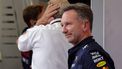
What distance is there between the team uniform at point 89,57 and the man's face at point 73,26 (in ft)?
0.14

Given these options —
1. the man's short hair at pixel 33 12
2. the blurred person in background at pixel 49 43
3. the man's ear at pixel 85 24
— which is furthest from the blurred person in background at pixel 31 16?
the man's ear at pixel 85 24

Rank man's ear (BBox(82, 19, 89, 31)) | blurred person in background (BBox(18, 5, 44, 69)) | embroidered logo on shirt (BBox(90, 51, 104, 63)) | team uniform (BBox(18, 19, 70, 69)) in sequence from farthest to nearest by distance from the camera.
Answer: blurred person in background (BBox(18, 5, 44, 69)), team uniform (BBox(18, 19, 70, 69)), man's ear (BBox(82, 19, 89, 31)), embroidered logo on shirt (BBox(90, 51, 104, 63))

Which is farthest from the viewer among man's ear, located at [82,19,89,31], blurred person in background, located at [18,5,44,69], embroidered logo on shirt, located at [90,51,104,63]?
blurred person in background, located at [18,5,44,69]

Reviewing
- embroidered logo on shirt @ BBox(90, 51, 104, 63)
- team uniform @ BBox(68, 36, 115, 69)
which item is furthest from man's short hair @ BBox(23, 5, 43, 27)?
embroidered logo on shirt @ BBox(90, 51, 104, 63)

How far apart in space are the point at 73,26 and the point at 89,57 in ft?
0.79

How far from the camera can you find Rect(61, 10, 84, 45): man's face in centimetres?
223

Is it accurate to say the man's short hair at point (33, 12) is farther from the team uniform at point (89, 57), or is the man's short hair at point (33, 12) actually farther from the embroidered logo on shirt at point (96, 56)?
the embroidered logo on shirt at point (96, 56)

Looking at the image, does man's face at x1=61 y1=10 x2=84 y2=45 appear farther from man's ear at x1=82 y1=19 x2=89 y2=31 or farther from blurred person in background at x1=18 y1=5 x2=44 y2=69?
blurred person in background at x1=18 y1=5 x2=44 y2=69

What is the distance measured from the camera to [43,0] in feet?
13.1

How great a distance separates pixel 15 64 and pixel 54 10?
3.08m

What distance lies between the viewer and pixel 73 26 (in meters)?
2.26

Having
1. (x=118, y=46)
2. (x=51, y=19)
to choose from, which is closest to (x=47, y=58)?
(x=51, y=19)

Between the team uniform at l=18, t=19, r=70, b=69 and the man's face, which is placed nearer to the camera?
the man's face

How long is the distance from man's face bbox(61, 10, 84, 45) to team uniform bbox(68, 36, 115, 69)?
4 centimetres
